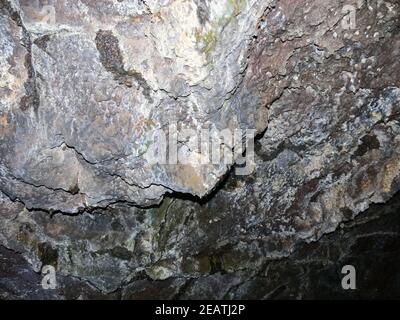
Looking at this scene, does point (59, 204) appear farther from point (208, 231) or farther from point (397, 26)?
point (397, 26)

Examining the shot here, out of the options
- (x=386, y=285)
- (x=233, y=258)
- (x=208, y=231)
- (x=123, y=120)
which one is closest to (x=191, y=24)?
(x=123, y=120)

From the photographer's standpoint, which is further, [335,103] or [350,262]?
[350,262]

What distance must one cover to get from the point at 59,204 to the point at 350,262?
9.68 feet

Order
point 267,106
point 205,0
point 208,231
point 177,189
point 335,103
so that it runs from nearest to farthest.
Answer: point 205,0 < point 177,189 < point 267,106 < point 335,103 < point 208,231

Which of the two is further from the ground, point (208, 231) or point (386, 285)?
point (208, 231)

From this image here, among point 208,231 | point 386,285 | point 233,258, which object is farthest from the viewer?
point 386,285

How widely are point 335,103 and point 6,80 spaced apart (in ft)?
5.29

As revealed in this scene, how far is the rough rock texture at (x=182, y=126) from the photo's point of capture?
1491 mm

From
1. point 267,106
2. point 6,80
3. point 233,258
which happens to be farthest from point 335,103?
point 6,80

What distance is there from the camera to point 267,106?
6.41ft

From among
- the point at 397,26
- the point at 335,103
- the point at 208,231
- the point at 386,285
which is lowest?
the point at 386,285

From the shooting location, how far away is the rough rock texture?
4.89ft

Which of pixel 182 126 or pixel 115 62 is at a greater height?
pixel 115 62

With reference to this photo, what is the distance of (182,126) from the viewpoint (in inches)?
62.0
